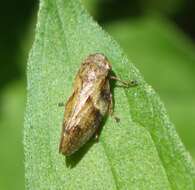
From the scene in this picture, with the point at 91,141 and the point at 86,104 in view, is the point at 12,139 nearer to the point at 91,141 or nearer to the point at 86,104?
the point at 86,104

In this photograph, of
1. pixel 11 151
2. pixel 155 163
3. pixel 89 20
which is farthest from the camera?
pixel 11 151

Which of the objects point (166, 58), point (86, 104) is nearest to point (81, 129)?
point (86, 104)

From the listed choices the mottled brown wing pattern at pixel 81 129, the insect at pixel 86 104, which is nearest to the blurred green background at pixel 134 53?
the insect at pixel 86 104

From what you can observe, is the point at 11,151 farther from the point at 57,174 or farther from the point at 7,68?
the point at 57,174

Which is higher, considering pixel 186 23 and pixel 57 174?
pixel 57 174

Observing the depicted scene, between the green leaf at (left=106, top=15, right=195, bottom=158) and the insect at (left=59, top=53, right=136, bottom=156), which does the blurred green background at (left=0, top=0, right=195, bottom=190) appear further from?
the insect at (left=59, top=53, right=136, bottom=156)

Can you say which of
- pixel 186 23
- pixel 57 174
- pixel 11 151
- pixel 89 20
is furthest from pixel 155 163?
pixel 186 23

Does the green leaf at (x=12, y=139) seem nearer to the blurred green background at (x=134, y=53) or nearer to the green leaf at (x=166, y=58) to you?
the blurred green background at (x=134, y=53)

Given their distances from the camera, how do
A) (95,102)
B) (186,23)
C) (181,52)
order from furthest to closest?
(186,23)
(181,52)
(95,102)
